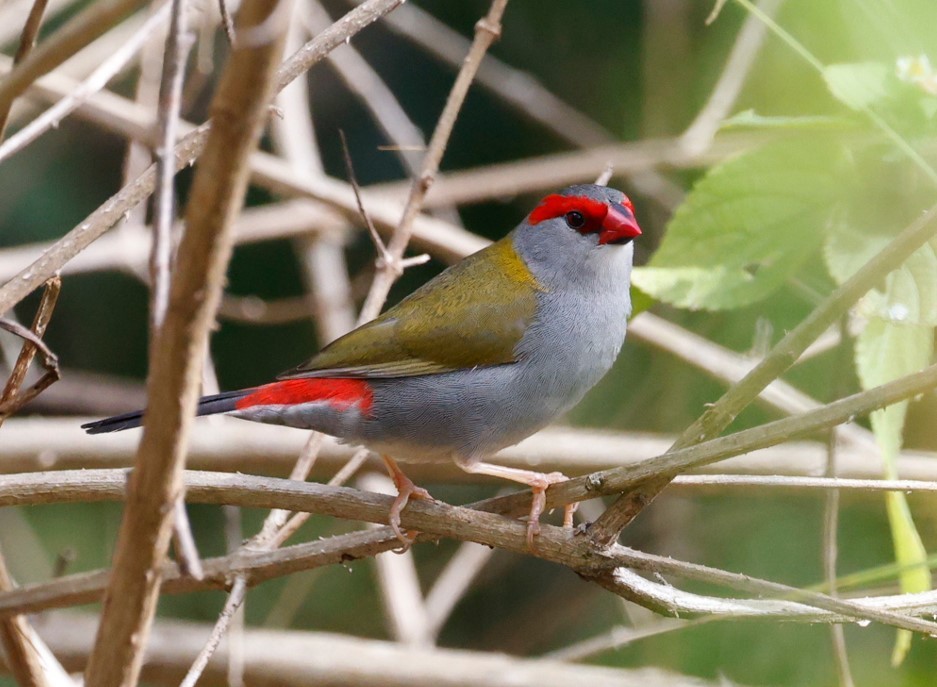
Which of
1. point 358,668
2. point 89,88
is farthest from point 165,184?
point 358,668

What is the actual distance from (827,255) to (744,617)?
737 millimetres

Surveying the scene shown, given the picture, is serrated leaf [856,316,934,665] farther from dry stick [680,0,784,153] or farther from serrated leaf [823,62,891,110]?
dry stick [680,0,784,153]

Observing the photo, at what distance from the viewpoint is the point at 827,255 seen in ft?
6.87

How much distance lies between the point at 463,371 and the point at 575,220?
685 mm

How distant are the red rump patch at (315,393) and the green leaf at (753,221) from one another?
936 millimetres

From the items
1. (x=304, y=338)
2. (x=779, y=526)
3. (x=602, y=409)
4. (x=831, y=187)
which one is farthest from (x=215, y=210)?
(x=304, y=338)

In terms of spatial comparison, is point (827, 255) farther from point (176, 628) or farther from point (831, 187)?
point (176, 628)

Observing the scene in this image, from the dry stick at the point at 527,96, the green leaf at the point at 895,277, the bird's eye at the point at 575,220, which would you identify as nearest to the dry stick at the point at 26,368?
the green leaf at the point at 895,277

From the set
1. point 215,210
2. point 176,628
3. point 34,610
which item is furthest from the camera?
point 176,628

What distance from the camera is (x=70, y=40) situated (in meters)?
1.27

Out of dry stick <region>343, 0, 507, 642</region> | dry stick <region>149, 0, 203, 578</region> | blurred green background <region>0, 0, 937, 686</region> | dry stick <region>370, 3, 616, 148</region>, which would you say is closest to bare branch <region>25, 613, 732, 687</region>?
blurred green background <region>0, 0, 937, 686</region>

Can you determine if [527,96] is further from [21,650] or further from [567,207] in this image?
[21,650]

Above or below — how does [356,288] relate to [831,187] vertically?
above

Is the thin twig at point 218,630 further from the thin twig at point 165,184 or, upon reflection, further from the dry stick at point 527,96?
the dry stick at point 527,96
